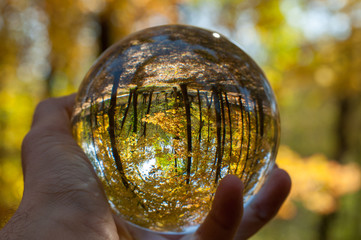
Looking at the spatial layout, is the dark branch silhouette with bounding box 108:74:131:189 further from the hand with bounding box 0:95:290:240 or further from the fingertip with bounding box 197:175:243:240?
the fingertip with bounding box 197:175:243:240

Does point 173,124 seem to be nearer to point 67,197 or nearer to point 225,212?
point 225,212

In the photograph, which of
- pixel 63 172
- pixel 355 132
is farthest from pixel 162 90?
pixel 355 132

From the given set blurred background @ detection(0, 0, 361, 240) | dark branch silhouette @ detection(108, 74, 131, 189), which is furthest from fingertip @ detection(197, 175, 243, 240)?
blurred background @ detection(0, 0, 361, 240)

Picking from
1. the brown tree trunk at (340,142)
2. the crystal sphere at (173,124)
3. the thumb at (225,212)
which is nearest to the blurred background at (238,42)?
the brown tree trunk at (340,142)

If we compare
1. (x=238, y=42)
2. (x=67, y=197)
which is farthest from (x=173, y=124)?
(x=238, y=42)

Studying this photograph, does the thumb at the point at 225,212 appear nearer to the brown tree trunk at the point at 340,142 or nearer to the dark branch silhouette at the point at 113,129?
the dark branch silhouette at the point at 113,129

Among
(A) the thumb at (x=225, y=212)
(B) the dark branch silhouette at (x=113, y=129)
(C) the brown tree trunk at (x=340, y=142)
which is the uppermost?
(B) the dark branch silhouette at (x=113, y=129)
